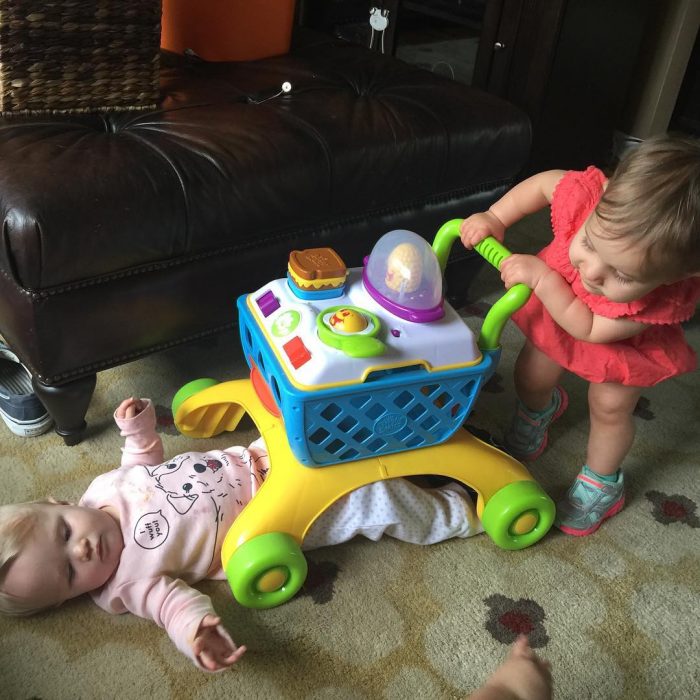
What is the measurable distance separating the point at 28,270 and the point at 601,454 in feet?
2.69

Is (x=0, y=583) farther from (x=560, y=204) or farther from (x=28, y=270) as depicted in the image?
(x=560, y=204)

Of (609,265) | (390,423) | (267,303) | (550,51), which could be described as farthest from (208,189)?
(550,51)

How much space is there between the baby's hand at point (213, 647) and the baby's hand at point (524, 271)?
0.53 meters

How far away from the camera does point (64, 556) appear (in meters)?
0.83

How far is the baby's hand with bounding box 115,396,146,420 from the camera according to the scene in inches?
38.9

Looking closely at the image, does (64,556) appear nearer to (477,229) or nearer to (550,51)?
(477,229)

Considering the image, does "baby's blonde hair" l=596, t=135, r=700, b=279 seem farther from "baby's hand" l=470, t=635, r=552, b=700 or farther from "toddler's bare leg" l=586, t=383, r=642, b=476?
"baby's hand" l=470, t=635, r=552, b=700

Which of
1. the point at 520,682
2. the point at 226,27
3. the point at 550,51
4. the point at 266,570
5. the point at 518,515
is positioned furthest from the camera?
the point at 550,51

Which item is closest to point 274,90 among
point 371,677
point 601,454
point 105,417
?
point 105,417

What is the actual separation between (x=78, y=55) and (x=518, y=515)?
963 mm

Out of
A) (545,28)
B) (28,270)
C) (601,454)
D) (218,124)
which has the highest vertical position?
(545,28)

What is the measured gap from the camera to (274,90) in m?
1.29

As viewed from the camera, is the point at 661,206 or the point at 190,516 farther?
the point at 190,516

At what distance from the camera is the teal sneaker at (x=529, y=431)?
1125mm
